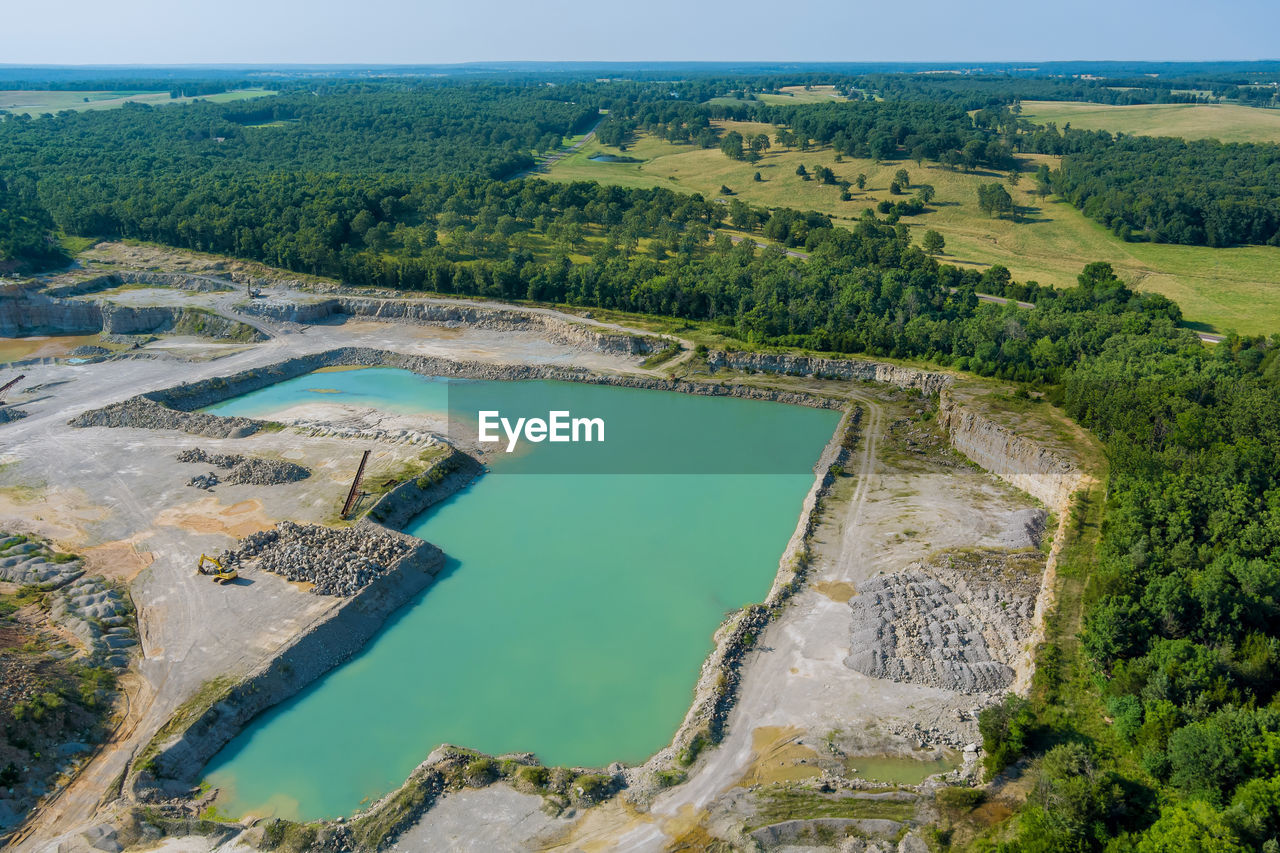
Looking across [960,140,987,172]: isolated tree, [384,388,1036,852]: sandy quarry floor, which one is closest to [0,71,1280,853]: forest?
[960,140,987,172]: isolated tree

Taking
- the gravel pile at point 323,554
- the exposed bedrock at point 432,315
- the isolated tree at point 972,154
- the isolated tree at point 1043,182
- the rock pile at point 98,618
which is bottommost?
the rock pile at point 98,618

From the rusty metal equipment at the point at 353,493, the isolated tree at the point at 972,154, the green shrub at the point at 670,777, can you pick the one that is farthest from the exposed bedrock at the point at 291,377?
the isolated tree at the point at 972,154

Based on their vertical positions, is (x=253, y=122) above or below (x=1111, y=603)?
above

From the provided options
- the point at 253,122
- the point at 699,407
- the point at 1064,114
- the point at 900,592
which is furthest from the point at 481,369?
the point at 1064,114

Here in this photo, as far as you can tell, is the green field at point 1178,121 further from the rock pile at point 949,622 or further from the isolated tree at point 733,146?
the rock pile at point 949,622

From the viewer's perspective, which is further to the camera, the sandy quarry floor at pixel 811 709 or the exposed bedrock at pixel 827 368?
the exposed bedrock at pixel 827 368

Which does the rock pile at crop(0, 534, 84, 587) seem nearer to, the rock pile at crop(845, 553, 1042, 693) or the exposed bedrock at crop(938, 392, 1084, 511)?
the rock pile at crop(845, 553, 1042, 693)

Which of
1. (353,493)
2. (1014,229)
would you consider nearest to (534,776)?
(353,493)

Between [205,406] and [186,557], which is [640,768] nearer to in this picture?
[186,557]
